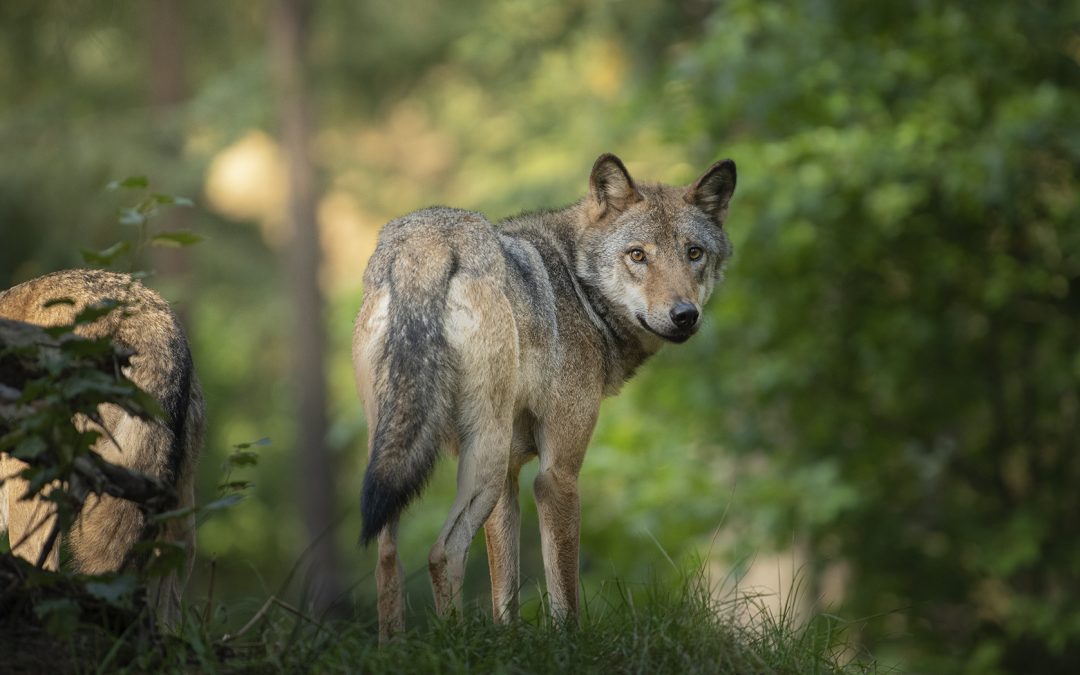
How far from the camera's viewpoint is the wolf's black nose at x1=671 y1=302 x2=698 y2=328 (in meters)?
5.35

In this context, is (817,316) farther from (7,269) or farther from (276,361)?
(276,361)

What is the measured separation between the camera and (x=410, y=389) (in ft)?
14.2

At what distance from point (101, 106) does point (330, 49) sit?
4.71m

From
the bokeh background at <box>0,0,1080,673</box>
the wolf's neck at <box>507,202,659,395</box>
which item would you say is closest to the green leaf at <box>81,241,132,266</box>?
the wolf's neck at <box>507,202,659,395</box>

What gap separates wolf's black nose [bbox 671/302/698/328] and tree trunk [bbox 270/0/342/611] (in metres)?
14.0

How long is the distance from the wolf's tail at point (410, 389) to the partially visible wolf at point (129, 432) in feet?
2.34

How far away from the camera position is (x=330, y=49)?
20.3 metres

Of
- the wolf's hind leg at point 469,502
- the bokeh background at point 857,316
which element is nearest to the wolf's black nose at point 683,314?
the wolf's hind leg at point 469,502

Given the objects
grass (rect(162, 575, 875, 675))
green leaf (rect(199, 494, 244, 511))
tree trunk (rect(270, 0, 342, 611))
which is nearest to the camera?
green leaf (rect(199, 494, 244, 511))

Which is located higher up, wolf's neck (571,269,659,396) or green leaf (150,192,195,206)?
wolf's neck (571,269,659,396)

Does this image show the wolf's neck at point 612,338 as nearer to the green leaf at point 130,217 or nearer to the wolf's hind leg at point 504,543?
the wolf's hind leg at point 504,543

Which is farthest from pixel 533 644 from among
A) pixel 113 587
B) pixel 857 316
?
pixel 857 316

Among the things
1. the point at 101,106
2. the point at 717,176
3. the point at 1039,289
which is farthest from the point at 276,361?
the point at 717,176

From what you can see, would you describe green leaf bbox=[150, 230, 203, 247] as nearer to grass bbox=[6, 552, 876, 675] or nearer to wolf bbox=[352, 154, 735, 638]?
wolf bbox=[352, 154, 735, 638]
